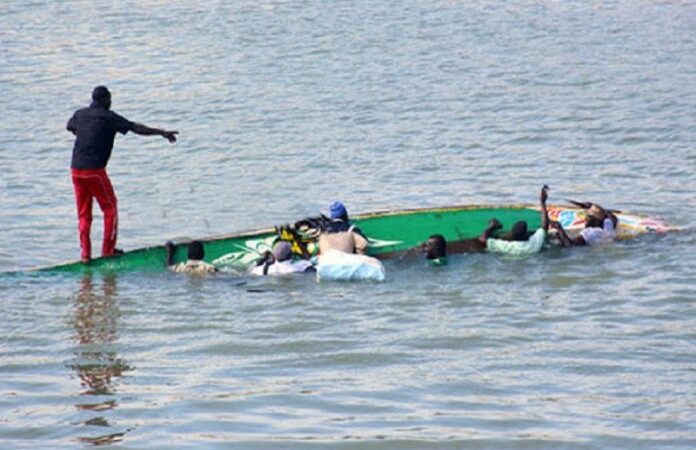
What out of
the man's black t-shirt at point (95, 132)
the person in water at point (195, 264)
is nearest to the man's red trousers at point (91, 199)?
the man's black t-shirt at point (95, 132)

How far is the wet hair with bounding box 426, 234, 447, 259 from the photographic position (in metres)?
15.5

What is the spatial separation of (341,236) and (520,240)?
2055mm

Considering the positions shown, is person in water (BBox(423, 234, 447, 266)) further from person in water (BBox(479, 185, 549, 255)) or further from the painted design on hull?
the painted design on hull

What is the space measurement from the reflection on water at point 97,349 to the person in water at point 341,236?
88.2 inches

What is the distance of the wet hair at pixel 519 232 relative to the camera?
52.2 feet

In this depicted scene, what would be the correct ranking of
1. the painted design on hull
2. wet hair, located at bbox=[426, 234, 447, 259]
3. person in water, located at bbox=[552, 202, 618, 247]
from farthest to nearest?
person in water, located at bbox=[552, 202, 618, 247]
the painted design on hull
wet hair, located at bbox=[426, 234, 447, 259]

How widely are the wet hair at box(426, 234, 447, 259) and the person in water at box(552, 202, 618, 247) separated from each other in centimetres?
149

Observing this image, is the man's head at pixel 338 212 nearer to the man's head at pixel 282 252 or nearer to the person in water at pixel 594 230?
the man's head at pixel 282 252

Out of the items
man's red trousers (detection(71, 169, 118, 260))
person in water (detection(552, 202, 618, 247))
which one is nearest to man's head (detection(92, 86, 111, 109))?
man's red trousers (detection(71, 169, 118, 260))

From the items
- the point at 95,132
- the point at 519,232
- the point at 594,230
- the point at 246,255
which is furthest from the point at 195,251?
the point at 594,230

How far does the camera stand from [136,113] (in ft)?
89.8

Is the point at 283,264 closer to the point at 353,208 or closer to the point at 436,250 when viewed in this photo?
the point at 436,250

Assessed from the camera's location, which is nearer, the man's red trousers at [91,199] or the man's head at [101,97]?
the man's head at [101,97]

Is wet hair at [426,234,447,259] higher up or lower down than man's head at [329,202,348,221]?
lower down
